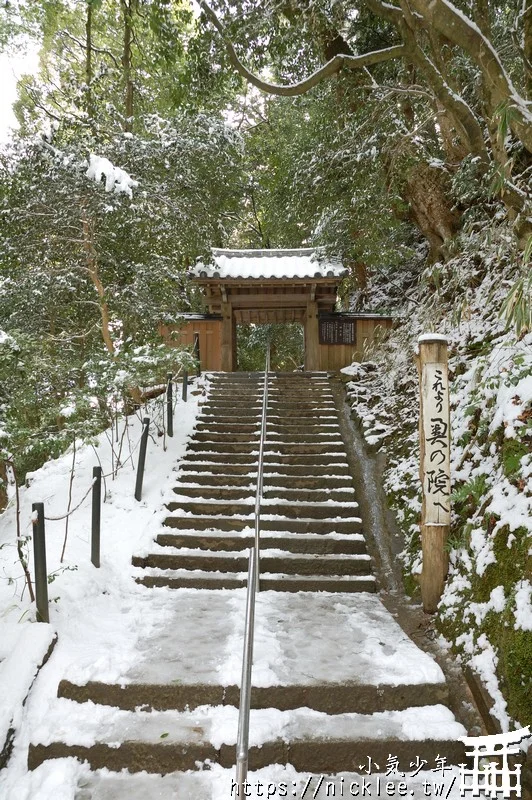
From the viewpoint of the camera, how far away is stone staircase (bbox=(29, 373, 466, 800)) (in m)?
2.56

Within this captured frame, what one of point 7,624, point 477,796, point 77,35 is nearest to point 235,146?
point 77,35

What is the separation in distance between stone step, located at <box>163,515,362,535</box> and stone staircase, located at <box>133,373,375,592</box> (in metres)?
0.01

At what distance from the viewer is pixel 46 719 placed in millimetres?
2715

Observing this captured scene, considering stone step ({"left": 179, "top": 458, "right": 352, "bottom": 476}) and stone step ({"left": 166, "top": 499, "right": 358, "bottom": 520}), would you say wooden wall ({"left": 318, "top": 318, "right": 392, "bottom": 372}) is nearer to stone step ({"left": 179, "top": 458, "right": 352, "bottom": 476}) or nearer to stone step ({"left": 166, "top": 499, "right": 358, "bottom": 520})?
stone step ({"left": 179, "top": 458, "right": 352, "bottom": 476})

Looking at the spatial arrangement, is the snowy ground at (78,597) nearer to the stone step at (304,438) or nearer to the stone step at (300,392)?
the stone step at (304,438)

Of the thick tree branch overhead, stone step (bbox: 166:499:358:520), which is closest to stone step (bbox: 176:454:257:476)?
stone step (bbox: 166:499:358:520)

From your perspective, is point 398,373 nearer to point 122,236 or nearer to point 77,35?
point 122,236

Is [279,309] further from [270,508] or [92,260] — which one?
[270,508]

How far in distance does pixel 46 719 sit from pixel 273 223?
12.5 m

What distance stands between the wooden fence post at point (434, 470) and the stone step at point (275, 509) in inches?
64.6

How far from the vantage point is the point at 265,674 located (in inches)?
116

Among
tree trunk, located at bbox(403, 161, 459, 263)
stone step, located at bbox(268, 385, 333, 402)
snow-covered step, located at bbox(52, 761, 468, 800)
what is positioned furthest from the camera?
stone step, located at bbox(268, 385, 333, 402)

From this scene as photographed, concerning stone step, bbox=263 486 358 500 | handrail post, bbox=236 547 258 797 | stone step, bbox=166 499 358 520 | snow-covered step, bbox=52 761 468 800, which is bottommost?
snow-covered step, bbox=52 761 468 800

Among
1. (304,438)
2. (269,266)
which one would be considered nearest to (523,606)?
(304,438)
